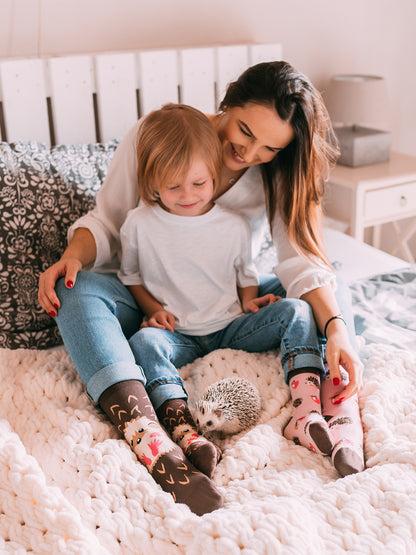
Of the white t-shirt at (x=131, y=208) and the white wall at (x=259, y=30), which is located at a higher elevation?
the white wall at (x=259, y=30)

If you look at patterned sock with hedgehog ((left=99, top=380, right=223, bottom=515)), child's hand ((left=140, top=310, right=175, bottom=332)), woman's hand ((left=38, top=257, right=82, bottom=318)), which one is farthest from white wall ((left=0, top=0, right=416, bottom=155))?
patterned sock with hedgehog ((left=99, top=380, right=223, bottom=515))

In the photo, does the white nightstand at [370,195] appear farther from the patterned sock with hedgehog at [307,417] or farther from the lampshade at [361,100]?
the patterned sock with hedgehog at [307,417]

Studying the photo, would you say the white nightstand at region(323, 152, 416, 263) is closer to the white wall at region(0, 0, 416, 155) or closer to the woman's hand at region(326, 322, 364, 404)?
the white wall at region(0, 0, 416, 155)

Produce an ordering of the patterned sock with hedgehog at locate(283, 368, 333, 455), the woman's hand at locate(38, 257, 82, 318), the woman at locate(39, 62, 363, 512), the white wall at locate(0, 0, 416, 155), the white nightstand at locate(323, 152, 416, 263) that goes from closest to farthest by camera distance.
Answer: the patterned sock with hedgehog at locate(283, 368, 333, 455) < the woman at locate(39, 62, 363, 512) < the woman's hand at locate(38, 257, 82, 318) < the white wall at locate(0, 0, 416, 155) < the white nightstand at locate(323, 152, 416, 263)

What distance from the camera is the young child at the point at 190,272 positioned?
1.18 m

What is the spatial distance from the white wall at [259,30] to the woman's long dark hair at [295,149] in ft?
2.70

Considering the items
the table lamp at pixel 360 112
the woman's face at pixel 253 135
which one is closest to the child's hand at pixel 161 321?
the woman's face at pixel 253 135

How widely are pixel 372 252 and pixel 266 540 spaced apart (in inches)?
50.5

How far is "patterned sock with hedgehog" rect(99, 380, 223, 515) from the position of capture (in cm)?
88

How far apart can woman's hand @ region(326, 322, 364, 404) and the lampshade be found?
1394mm

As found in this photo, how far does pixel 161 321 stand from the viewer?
129cm

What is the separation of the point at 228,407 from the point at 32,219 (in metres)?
0.73

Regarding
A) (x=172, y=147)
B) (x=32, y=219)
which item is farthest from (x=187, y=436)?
(x=32, y=219)

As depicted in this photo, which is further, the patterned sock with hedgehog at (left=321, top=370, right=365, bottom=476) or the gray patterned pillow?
the gray patterned pillow
